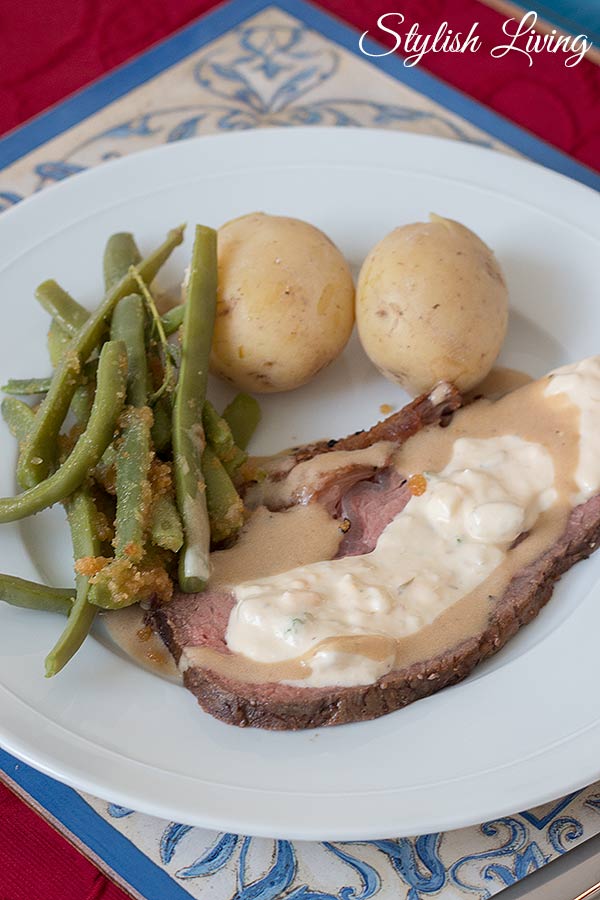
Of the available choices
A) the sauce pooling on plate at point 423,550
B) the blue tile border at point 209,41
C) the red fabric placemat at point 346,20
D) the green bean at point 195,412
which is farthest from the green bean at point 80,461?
the red fabric placemat at point 346,20

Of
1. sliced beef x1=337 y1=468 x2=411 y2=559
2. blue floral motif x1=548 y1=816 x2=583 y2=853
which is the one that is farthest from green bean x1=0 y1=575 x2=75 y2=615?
blue floral motif x1=548 y1=816 x2=583 y2=853

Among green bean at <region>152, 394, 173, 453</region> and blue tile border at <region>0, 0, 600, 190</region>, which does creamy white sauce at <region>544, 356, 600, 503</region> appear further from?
blue tile border at <region>0, 0, 600, 190</region>

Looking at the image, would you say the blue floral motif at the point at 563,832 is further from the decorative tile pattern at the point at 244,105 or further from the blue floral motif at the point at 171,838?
the blue floral motif at the point at 171,838

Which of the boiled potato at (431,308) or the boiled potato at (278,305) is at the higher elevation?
the boiled potato at (431,308)

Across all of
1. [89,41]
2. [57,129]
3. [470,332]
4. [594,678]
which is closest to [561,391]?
[470,332]

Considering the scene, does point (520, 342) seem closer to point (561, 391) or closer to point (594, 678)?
point (561, 391)

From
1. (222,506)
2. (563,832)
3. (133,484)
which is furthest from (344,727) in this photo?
(133,484)
